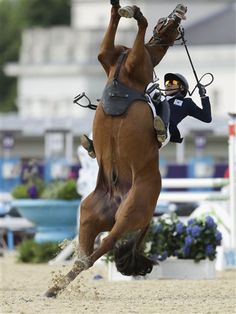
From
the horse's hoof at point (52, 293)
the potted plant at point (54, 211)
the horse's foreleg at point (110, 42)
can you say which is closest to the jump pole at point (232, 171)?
the potted plant at point (54, 211)

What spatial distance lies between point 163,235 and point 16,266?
3.98 metres

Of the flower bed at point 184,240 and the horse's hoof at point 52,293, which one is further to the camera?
the flower bed at point 184,240

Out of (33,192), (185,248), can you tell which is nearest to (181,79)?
(185,248)

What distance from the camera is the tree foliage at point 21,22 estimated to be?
3546 inches

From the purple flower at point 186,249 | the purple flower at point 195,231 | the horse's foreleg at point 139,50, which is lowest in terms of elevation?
the purple flower at point 186,249

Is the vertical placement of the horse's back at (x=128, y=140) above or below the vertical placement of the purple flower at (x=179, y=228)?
above

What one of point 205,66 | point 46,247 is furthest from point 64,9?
point 46,247

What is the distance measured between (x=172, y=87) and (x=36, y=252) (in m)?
7.39

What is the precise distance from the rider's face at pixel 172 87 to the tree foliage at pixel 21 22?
76.4 metres

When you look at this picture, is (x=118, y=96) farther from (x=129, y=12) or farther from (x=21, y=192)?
(x=21, y=192)

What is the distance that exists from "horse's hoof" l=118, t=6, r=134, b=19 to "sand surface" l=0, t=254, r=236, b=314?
229 cm

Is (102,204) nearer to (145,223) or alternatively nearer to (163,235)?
(145,223)

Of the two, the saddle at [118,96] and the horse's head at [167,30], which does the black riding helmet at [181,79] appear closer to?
the horse's head at [167,30]

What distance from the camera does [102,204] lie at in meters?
11.3
